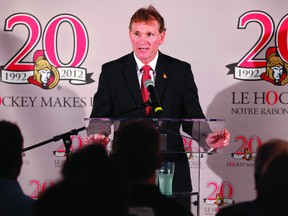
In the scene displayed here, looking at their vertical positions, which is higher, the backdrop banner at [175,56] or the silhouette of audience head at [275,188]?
the backdrop banner at [175,56]

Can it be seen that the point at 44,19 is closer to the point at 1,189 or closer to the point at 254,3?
the point at 254,3

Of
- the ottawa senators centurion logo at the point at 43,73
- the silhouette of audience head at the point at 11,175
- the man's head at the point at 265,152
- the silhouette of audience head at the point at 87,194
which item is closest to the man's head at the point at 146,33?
the ottawa senators centurion logo at the point at 43,73

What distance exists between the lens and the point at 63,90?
568 cm

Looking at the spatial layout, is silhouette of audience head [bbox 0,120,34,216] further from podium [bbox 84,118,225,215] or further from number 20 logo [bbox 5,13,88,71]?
number 20 logo [bbox 5,13,88,71]

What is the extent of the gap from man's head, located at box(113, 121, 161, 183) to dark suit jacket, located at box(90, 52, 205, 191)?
7.66ft

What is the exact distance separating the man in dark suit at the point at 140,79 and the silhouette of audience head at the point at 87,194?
3176 mm

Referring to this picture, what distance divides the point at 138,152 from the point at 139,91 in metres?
2.77

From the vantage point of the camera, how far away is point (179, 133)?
3.90 metres

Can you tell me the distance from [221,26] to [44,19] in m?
1.67

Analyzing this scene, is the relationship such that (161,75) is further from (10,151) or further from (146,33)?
(10,151)

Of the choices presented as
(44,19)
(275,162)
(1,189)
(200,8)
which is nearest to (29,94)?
(44,19)

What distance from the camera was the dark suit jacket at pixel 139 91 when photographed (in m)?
Result: 5.05

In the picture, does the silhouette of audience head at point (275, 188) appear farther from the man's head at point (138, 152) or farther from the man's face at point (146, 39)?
the man's face at point (146, 39)

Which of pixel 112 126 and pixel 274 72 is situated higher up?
pixel 274 72
